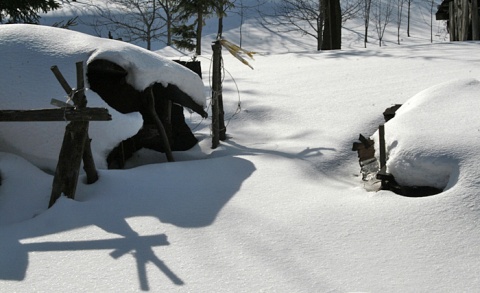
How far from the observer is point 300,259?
15.0 ft

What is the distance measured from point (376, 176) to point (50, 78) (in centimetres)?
422

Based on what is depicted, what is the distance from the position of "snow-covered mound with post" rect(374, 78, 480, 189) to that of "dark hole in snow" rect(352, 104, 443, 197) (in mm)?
59

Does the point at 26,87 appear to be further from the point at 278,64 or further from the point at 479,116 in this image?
the point at 278,64

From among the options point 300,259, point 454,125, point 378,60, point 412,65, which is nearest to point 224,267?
point 300,259

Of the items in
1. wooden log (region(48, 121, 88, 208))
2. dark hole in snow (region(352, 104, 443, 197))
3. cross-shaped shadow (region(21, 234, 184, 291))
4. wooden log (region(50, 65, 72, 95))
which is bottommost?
cross-shaped shadow (region(21, 234, 184, 291))

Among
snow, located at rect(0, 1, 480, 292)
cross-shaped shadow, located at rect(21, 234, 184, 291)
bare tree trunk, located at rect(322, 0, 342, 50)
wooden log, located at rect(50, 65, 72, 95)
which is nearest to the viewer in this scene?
snow, located at rect(0, 1, 480, 292)

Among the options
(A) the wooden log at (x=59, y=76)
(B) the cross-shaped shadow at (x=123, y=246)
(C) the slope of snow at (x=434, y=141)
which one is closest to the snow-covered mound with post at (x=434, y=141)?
(C) the slope of snow at (x=434, y=141)

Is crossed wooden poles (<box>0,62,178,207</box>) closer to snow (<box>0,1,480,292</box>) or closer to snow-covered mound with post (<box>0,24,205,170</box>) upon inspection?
snow (<box>0,1,480,292</box>)

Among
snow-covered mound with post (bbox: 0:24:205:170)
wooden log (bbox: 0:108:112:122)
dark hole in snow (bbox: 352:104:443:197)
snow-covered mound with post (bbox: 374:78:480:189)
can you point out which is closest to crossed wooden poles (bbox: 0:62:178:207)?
wooden log (bbox: 0:108:112:122)

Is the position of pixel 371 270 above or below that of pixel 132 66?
below

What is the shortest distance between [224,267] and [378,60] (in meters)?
9.89

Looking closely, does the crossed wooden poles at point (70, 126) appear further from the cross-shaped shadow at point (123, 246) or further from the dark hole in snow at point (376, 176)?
the dark hole in snow at point (376, 176)

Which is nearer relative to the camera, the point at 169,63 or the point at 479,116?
the point at 479,116

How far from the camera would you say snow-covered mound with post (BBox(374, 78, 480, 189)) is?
5707 millimetres
